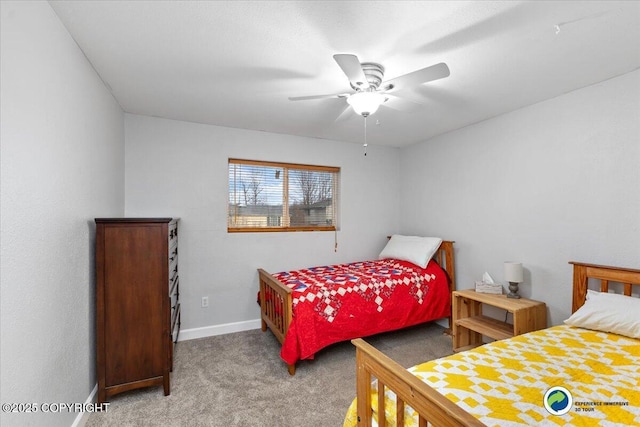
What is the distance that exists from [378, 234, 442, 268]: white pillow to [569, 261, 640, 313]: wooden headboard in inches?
54.4

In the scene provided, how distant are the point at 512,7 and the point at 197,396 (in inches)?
126

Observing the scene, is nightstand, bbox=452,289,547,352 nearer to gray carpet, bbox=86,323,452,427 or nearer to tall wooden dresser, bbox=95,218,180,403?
gray carpet, bbox=86,323,452,427

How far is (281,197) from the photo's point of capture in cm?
384

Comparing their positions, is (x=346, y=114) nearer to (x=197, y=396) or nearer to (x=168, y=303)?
(x=168, y=303)

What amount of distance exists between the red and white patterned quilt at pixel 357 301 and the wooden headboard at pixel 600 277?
4.22ft

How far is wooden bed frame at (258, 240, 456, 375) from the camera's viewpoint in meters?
2.61

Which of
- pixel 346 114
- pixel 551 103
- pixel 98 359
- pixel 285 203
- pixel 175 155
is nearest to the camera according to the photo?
pixel 98 359

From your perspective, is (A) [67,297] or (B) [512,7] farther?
(A) [67,297]

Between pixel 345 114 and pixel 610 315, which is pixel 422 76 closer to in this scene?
pixel 345 114

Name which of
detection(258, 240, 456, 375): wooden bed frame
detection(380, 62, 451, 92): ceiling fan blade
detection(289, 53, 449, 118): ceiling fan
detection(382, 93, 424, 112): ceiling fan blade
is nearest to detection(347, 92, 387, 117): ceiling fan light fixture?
detection(289, 53, 449, 118): ceiling fan

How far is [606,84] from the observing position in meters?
2.25

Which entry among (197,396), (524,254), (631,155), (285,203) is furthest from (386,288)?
(631,155)

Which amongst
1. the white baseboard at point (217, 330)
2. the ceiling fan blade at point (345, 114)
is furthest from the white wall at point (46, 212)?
the ceiling fan blade at point (345, 114)

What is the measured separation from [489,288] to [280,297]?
6.87 feet
